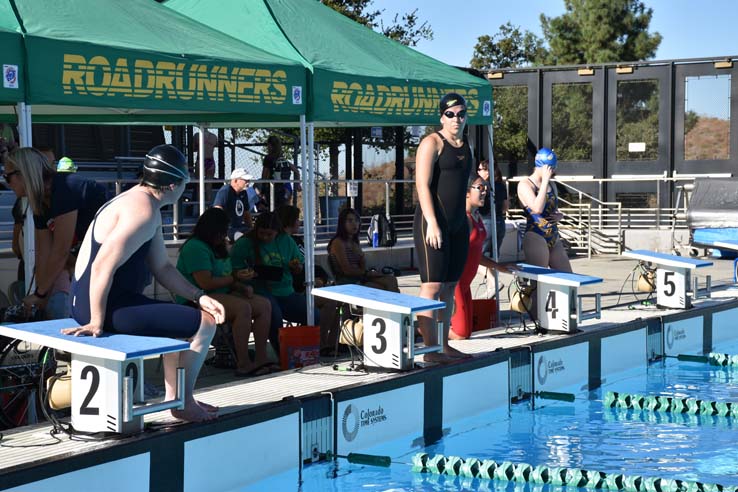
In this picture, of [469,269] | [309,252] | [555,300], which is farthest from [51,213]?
[555,300]

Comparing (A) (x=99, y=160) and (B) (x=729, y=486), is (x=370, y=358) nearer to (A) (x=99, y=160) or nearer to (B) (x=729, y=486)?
(B) (x=729, y=486)

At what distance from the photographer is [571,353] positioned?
856 centimetres

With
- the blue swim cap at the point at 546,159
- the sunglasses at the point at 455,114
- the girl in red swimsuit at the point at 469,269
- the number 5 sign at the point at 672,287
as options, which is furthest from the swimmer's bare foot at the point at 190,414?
the number 5 sign at the point at 672,287

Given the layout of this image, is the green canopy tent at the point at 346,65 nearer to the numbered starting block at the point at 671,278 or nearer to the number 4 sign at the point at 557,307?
the number 4 sign at the point at 557,307

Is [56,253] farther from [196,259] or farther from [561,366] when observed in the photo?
[561,366]

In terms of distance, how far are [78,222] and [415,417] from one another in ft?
7.53

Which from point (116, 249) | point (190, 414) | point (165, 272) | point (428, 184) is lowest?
point (190, 414)

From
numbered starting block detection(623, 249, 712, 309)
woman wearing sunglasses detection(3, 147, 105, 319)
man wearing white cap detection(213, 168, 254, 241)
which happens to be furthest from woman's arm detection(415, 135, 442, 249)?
numbered starting block detection(623, 249, 712, 309)

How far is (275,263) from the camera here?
8.20 m

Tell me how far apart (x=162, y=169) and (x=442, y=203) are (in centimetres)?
261

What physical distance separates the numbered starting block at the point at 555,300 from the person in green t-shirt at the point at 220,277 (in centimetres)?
223

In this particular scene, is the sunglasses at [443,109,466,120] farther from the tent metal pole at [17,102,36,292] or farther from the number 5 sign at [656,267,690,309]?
the number 5 sign at [656,267,690,309]

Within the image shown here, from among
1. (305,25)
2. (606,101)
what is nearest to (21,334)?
(305,25)

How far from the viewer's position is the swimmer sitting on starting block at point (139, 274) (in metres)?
4.74
